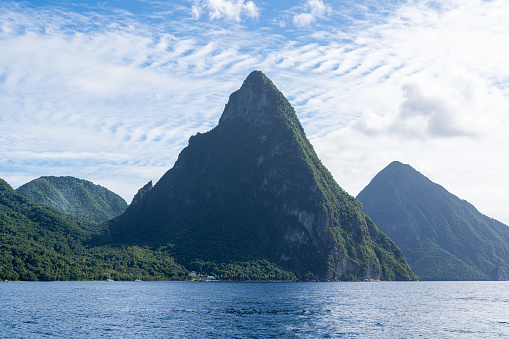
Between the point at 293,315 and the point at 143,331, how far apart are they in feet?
131

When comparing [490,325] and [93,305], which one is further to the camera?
[93,305]

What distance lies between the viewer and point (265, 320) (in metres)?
104

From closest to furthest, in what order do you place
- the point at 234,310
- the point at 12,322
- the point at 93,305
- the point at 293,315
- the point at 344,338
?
1. the point at 344,338
2. the point at 12,322
3. the point at 293,315
4. the point at 234,310
5. the point at 93,305

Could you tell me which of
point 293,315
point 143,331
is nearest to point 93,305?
point 143,331

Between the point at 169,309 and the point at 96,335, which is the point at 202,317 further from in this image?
the point at 96,335

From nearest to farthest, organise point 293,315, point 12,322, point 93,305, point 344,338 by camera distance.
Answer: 1. point 344,338
2. point 12,322
3. point 293,315
4. point 93,305

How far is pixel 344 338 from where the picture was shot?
83.8 m

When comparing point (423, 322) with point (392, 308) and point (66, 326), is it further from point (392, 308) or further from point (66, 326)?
point (66, 326)

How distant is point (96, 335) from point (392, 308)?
89.3 meters

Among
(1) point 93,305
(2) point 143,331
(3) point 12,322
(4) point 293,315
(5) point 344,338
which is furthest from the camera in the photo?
(1) point 93,305

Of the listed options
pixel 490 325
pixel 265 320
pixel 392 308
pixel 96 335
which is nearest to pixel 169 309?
pixel 265 320

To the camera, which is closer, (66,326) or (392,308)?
(66,326)

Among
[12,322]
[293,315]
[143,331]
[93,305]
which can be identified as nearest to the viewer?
[143,331]

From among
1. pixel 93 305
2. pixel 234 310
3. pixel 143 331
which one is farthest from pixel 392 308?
pixel 93 305
